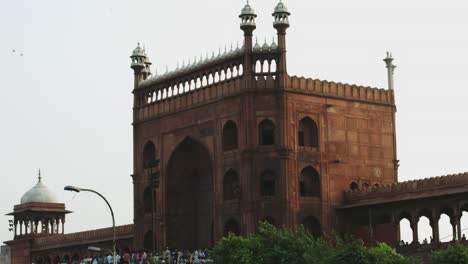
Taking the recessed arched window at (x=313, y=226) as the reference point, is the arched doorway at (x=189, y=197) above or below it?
above

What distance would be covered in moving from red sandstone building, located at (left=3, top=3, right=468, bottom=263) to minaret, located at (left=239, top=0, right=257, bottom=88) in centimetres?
4

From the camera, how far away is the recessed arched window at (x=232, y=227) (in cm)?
4828

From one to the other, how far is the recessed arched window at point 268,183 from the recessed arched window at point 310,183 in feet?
4.21

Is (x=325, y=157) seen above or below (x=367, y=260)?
above

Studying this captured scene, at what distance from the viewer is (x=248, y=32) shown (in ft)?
157

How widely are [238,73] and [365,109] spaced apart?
234 inches

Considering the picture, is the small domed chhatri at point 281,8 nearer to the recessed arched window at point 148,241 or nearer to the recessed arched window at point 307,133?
the recessed arched window at point 307,133

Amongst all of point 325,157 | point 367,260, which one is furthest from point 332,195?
point 367,260

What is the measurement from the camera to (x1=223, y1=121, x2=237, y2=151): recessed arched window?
48.9m

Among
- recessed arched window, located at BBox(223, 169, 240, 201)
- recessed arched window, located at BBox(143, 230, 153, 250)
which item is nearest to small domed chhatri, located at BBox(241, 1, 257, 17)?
recessed arched window, located at BBox(223, 169, 240, 201)

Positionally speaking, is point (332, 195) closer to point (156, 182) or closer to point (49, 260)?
point (156, 182)

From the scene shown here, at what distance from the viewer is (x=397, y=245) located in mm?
46406

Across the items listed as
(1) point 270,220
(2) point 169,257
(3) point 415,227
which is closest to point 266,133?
(1) point 270,220

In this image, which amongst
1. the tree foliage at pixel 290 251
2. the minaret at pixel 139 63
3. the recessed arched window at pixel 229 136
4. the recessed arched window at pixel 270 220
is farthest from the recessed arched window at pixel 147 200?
the tree foliage at pixel 290 251
